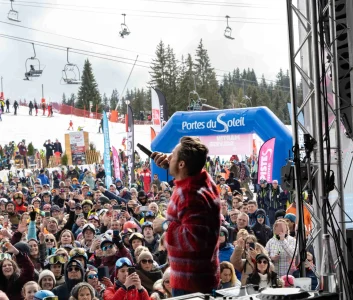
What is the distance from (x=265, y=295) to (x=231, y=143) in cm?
1206

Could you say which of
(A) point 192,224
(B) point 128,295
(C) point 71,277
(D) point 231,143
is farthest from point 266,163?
(A) point 192,224

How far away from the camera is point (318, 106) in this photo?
402 centimetres

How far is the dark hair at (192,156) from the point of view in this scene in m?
2.82

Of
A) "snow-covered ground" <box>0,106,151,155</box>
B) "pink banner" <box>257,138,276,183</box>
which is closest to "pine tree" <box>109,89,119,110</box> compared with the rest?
"snow-covered ground" <box>0,106,151,155</box>

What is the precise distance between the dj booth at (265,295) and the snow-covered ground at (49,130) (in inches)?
1520

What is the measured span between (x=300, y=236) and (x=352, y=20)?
5.62ft

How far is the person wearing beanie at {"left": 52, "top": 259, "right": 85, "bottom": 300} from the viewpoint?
535cm

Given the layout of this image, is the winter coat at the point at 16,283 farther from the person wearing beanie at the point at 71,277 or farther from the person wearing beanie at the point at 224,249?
the person wearing beanie at the point at 224,249

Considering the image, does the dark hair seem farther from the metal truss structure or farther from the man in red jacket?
the metal truss structure

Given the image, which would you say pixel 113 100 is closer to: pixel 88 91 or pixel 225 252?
pixel 88 91

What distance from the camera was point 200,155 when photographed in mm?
2834

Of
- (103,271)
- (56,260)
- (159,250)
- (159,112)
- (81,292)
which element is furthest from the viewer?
(159,112)

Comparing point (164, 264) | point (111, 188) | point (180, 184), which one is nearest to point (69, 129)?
point (111, 188)

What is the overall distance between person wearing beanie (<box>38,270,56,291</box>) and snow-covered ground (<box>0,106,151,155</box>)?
→ 117 feet
